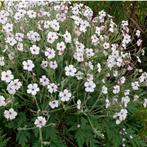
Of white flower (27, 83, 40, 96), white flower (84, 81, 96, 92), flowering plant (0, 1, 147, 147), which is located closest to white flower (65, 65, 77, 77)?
flowering plant (0, 1, 147, 147)

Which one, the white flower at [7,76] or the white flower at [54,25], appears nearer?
the white flower at [7,76]

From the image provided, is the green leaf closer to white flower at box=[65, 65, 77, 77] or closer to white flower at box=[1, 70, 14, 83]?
white flower at box=[1, 70, 14, 83]

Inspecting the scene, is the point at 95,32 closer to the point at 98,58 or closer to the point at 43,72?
the point at 98,58

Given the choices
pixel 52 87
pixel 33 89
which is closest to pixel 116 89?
pixel 52 87

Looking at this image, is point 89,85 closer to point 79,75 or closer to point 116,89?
point 79,75

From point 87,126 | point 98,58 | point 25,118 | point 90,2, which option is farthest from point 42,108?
point 90,2

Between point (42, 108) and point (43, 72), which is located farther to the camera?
point (43, 72)

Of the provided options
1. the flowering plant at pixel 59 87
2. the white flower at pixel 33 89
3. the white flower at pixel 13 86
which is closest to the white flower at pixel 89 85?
the flowering plant at pixel 59 87

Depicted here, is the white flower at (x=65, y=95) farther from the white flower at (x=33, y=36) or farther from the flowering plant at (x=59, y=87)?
the white flower at (x=33, y=36)
